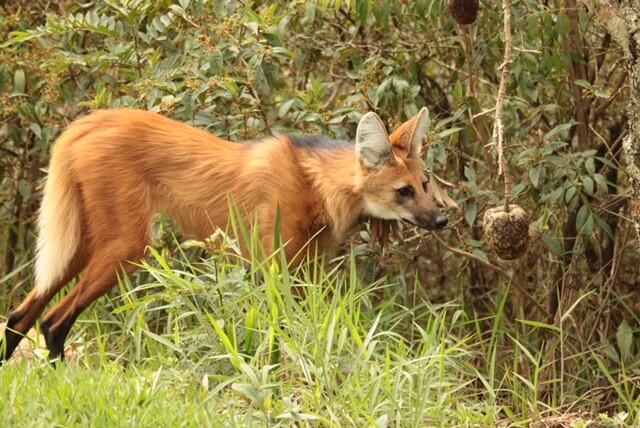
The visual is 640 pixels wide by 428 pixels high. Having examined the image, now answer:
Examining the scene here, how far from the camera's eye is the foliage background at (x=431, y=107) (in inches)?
206

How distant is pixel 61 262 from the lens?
4.88m

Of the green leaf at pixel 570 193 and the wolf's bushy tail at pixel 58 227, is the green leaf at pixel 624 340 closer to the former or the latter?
the green leaf at pixel 570 193

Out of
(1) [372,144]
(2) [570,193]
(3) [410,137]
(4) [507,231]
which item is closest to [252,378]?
(4) [507,231]

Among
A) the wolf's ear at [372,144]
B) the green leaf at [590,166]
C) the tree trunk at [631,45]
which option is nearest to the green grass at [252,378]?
the tree trunk at [631,45]

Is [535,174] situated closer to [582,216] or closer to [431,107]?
[582,216]

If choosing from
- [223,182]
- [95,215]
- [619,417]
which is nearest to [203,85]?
[223,182]

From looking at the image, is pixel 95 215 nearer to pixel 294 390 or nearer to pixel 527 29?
pixel 294 390

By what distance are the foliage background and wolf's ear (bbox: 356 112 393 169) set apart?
0.28 m

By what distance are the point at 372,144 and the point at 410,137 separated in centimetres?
21

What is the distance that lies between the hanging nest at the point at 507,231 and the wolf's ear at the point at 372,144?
1.57 meters

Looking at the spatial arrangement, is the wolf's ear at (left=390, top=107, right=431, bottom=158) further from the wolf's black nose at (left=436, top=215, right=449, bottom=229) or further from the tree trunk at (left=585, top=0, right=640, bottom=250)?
the tree trunk at (left=585, top=0, right=640, bottom=250)

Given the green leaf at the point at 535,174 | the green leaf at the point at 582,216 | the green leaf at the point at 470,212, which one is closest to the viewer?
the green leaf at the point at 535,174

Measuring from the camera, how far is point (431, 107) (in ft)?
20.4

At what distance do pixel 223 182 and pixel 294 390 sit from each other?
5.88 ft
